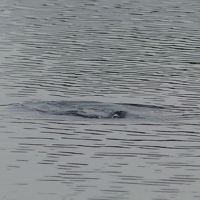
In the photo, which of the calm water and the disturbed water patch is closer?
the calm water

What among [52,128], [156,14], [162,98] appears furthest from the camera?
[156,14]

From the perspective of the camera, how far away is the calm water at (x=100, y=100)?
54.2 feet

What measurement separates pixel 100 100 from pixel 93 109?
93 centimetres

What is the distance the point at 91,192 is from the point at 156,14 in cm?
2569

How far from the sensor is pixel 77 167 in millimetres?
17297

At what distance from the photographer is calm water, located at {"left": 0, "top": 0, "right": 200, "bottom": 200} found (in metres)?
16.5

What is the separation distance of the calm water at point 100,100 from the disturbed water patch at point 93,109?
0.11 m

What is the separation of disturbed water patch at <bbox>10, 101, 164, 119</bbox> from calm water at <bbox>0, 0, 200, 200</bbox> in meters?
0.11

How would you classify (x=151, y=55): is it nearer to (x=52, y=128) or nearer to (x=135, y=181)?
(x=52, y=128)

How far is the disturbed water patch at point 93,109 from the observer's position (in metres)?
21.4

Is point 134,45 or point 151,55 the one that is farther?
point 134,45

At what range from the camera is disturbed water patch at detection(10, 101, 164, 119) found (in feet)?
70.3

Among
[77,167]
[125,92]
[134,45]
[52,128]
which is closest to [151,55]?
[134,45]

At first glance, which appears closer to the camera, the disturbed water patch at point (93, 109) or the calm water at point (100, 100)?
the calm water at point (100, 100)
